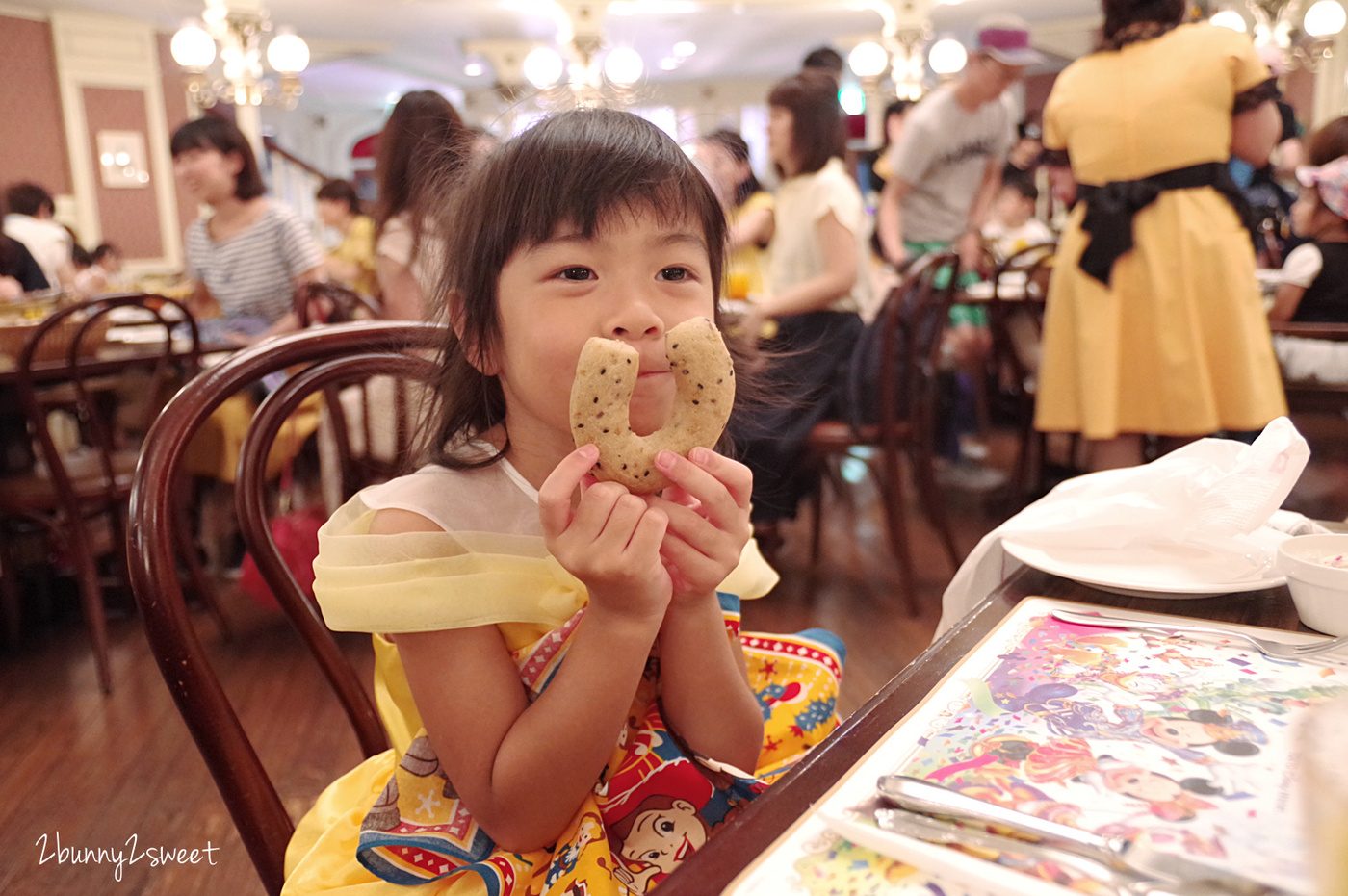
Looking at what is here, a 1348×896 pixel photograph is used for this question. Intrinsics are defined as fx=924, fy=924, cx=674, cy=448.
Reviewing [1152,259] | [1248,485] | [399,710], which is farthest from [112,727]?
[1152,259]

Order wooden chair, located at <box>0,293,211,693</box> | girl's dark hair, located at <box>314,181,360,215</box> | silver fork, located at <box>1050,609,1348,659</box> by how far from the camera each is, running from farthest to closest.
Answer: girl's dark hair, located at <box>314,181,360,215</box>, wooden chair, located at <box>0,293,211,693</box>, silver fork, located at <box>1050,609,1348,659</box>

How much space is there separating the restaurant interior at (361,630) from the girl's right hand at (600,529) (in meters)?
0.18

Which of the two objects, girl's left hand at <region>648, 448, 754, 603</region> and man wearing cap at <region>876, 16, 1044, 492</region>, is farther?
man wearing cap at <region>876, 16, 1044, 492</region>

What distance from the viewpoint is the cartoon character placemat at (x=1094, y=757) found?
38 centimetres

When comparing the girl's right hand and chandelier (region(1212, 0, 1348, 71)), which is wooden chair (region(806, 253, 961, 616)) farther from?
chandelier (region(1212, 0, 1348, 71))

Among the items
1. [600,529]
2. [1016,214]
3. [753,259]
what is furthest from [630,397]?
[1016,214]

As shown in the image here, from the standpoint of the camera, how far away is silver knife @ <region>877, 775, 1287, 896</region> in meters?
0.35

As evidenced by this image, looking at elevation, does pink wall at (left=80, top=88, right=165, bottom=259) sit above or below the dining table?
above

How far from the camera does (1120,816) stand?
404 millimetres

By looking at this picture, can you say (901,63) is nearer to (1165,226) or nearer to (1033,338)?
(1033,338)

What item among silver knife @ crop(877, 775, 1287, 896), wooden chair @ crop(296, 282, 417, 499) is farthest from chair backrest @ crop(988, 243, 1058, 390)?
silver knife @ crop(877, 775, 1287, 896)

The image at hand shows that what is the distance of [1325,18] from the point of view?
5.91 m

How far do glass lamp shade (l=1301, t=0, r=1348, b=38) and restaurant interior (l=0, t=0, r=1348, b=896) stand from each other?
114mm

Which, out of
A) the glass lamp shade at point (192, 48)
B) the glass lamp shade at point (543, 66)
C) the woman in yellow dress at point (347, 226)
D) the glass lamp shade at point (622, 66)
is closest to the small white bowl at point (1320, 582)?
the woman in yellow dress at point (347, 226)
